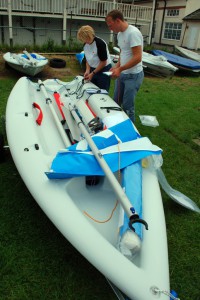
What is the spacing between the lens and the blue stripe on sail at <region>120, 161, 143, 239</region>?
1.64 meters

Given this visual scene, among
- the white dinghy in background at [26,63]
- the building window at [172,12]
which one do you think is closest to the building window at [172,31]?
the building window at [172,12]

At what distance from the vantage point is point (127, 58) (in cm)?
316

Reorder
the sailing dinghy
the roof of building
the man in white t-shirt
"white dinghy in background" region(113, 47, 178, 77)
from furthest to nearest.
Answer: the roof of building, "white dinghy in background" region(113, 47, 178, 77), the man in white t-shirt, the sailing dinghy

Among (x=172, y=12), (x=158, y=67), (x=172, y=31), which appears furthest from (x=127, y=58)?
(x=172, y=12)

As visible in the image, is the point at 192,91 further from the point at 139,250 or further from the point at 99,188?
the point at 139,250

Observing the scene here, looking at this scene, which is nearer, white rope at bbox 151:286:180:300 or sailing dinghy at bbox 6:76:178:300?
white rope at bbox 151:286:180:300

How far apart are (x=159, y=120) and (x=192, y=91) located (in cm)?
309

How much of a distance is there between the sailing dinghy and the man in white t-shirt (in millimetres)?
482

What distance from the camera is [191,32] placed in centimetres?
1659

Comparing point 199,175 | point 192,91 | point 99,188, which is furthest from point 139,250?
point 192,91

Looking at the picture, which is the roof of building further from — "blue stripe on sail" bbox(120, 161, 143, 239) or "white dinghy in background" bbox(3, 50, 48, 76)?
"blue stripe on sail" bbox(120, 161, 143, 239)

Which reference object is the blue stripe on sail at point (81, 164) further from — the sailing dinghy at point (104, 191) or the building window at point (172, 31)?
the building window at point (172, 31)

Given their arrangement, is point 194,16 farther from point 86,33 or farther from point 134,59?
point 134,59

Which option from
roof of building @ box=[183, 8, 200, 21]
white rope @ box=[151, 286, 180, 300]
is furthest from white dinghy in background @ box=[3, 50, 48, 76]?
roof of building @ box=[183, 8, 200, 21]
